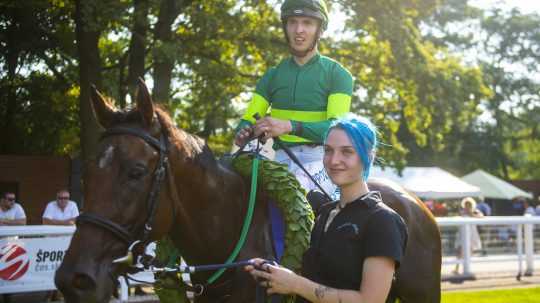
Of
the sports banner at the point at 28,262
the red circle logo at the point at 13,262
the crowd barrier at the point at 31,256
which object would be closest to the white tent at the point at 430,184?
the crowd barrier at the point at 31,256

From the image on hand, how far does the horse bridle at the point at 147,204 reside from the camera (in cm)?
293

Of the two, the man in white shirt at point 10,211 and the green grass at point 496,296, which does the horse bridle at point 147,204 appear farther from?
the man in white shirt at point 10,211

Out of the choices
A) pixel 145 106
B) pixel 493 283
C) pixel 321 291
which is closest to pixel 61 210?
pixel 493 283

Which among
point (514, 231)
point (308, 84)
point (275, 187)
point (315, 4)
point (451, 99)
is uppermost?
point (451, 99)

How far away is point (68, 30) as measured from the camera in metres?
17.4

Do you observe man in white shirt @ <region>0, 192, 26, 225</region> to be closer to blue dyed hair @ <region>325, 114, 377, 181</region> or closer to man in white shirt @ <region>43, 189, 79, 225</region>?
man in white shirt @ <region>43, 189, 79, 225</region>

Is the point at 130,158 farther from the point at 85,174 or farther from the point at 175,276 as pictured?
the point at 175,276

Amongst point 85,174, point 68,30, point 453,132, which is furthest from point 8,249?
point 453,132

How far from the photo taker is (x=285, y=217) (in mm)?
3748

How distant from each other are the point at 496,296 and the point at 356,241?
373 inches

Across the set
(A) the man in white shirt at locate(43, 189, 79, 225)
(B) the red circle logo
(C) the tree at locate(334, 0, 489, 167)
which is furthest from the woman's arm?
(C) the tree at locate(334, 0, 489, 167)

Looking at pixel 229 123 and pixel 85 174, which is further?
pixel 229 123

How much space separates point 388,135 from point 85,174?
1782 cm

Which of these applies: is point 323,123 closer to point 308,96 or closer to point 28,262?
point 308,96
